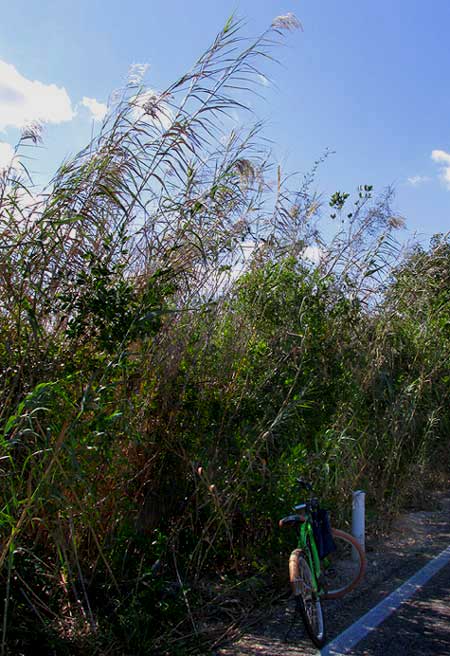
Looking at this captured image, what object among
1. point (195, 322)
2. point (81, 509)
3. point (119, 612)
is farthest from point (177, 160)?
point (119, 612)

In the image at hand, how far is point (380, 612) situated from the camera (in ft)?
16.5

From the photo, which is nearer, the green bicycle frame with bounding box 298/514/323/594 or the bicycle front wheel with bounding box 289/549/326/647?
the bicycle front wheel with bounding box 289/549/326/647

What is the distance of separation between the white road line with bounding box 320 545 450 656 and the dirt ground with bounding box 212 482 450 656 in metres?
0.06

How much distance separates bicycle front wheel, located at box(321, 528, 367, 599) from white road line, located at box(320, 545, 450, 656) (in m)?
0.29

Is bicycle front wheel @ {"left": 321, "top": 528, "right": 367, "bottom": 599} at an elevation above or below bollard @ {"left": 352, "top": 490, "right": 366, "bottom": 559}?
below

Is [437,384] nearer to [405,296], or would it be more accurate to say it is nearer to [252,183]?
[405,296]

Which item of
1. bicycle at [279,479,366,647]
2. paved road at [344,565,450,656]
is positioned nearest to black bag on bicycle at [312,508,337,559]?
bicycle at [279,479,366,647]

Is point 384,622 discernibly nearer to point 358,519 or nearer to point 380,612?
point 380,612

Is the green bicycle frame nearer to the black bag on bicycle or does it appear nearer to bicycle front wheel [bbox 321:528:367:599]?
the black bag on bicycle

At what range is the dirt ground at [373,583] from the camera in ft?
14.3

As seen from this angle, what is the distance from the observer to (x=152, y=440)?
506 cm

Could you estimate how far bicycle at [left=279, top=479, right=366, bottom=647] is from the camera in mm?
4359

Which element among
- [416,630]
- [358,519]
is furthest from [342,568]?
[416,630]

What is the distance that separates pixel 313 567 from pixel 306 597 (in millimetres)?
366
